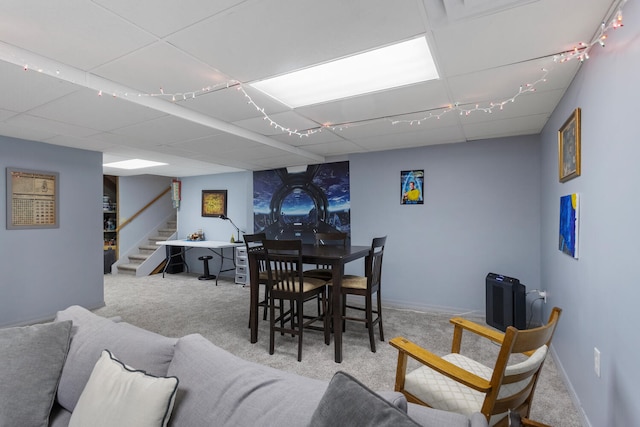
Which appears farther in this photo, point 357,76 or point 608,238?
point 357,76

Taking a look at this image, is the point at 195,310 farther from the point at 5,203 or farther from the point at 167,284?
the point at 5,203

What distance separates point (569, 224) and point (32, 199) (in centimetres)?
528

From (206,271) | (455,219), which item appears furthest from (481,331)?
(206,271)

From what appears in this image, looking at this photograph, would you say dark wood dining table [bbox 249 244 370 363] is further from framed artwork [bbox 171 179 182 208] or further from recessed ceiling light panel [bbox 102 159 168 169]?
framed artwork [bbox 171 179 182 208]

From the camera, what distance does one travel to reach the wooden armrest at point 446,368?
131 cm

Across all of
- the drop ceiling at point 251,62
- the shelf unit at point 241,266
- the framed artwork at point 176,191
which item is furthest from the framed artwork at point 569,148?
the framed artwork at point 176,191

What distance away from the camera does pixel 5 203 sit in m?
3.47

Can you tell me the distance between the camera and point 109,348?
137 centimetres

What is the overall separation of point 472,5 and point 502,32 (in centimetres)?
31

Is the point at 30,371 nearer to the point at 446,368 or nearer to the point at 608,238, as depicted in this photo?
the point at 446,368

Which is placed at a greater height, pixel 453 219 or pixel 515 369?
pixel 453 219

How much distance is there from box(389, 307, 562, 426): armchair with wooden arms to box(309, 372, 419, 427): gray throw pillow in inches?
27.3

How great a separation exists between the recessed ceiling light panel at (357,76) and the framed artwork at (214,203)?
14.6 feet

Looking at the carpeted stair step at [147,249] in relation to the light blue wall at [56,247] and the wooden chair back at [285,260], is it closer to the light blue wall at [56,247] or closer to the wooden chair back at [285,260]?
the light blue wall at [56,247]
